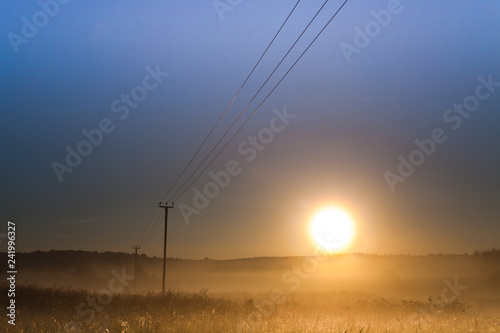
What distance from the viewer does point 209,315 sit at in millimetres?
14914

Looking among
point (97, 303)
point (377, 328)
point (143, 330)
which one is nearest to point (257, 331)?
point (143, 330)

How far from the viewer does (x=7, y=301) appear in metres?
23.4

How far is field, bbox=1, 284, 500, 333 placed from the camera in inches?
498

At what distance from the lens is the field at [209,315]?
12648mm

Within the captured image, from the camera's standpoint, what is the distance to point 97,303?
79.3ft

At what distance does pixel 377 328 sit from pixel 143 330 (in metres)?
6.10

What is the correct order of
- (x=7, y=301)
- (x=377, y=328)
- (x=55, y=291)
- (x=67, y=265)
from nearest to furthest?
(x=377, y=328), (x=7, y=301), (x=55, y=291), (x=67, y=265)

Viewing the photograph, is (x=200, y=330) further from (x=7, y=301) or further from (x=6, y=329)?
(x=7, y=301)

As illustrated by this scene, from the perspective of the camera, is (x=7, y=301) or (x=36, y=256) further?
(x=36, y=256)

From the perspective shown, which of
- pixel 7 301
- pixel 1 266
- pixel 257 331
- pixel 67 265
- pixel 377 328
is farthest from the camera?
pixel 67 265

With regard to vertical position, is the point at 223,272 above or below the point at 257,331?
above

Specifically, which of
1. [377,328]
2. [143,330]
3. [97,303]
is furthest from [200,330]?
[97,303]

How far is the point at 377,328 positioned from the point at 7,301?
1747cm

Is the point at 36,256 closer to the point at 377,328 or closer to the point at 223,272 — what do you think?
the point at 223,272
